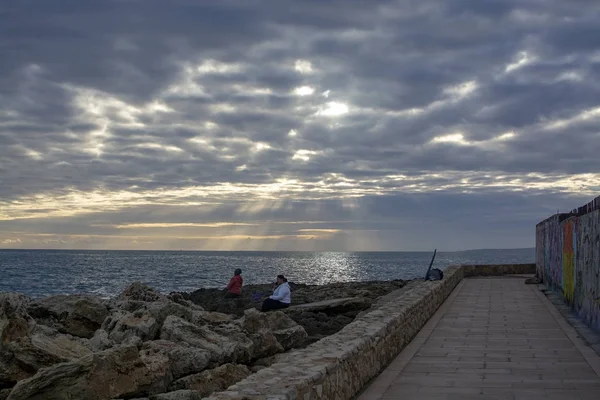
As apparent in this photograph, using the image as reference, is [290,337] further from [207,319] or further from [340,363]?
[340,363]

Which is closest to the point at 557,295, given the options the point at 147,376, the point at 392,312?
the point at 392,312

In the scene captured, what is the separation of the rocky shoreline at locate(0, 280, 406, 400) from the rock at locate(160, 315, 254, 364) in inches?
0.6

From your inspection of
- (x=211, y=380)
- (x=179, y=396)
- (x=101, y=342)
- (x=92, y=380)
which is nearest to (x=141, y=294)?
(x=101, y=342)

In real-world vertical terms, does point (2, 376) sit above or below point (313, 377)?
below

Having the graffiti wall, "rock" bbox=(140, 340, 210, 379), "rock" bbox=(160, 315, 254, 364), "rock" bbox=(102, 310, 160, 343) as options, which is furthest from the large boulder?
the graffiti wall

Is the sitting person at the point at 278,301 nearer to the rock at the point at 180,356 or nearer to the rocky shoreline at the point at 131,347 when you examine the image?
the rocky shoreline at the point at 131,347

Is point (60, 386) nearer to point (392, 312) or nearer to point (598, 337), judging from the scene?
point (392, 312)

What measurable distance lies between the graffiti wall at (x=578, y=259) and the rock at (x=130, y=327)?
8.09m

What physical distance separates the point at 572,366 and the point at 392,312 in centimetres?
278

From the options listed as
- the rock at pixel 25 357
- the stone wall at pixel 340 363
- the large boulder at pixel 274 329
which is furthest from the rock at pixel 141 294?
the stone wall at pixel 340 363

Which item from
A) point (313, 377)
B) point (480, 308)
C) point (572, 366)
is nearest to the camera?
point (313, 377)

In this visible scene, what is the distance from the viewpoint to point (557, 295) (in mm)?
21156

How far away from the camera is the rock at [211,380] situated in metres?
9.30

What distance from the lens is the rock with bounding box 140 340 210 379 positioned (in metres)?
9.99
